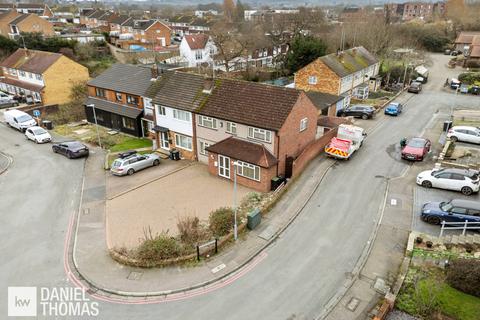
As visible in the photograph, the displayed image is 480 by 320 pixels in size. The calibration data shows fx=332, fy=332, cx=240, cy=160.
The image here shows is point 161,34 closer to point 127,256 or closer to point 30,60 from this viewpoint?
point 30,60

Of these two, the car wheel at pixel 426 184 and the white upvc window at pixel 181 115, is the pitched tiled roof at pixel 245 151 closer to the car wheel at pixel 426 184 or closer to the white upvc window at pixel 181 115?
the white upvc window at pixel 181 115

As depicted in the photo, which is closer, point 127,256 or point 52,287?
point 52,287

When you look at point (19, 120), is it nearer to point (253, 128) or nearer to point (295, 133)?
point (253, 128)

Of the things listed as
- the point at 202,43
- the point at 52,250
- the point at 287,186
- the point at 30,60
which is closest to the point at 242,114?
the point at 287,186

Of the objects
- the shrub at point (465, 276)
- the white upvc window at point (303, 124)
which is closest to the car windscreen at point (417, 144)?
the white upvc window at point (303, 124)

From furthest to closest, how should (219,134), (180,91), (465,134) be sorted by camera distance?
(465,134) < (180,91) < (219,134)

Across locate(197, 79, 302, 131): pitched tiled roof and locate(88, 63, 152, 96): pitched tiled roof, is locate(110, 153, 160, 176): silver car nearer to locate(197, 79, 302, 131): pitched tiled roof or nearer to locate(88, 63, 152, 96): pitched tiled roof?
locate(197, 79, 302, 131): pitched tiled roof

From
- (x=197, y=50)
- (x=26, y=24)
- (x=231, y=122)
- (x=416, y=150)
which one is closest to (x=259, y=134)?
(x=231, y=122)
